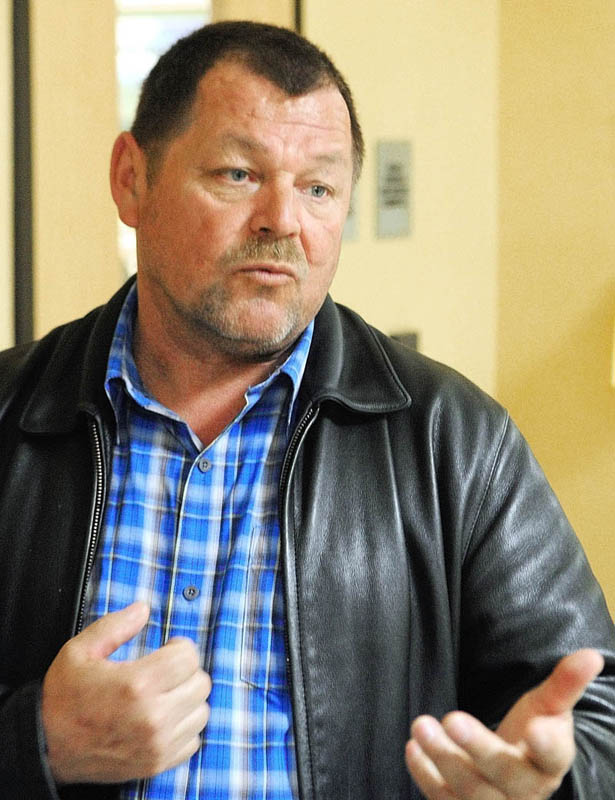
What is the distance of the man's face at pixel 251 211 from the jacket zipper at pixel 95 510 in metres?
0.17

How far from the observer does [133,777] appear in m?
1.22

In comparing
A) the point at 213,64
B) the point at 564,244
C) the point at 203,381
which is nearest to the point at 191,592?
the point at 203,381

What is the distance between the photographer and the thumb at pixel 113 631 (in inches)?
47.1

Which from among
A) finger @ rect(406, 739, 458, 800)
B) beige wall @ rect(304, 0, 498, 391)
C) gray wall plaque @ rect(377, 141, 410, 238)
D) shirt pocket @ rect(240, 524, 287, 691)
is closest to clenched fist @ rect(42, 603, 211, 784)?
shirt pocket @ rect(240, 524, 287, 691)

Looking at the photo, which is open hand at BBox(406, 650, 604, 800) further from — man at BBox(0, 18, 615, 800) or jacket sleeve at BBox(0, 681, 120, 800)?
jacket sleeve at BBox(0, 681, 120, 800)

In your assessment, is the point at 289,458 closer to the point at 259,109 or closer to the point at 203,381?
the point at 203,381

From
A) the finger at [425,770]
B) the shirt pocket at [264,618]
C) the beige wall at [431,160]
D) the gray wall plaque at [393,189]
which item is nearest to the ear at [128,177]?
the shirt pocket at [264,618]

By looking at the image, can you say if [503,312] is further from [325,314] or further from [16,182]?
[325,314]

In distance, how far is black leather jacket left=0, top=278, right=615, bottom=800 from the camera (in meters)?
1.34

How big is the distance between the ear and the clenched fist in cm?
59

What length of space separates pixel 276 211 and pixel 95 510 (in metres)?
0.40

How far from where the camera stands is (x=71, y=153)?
217 cm

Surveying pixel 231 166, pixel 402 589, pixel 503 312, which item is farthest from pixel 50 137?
pixel 503 312

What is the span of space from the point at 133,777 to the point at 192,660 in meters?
0.14
